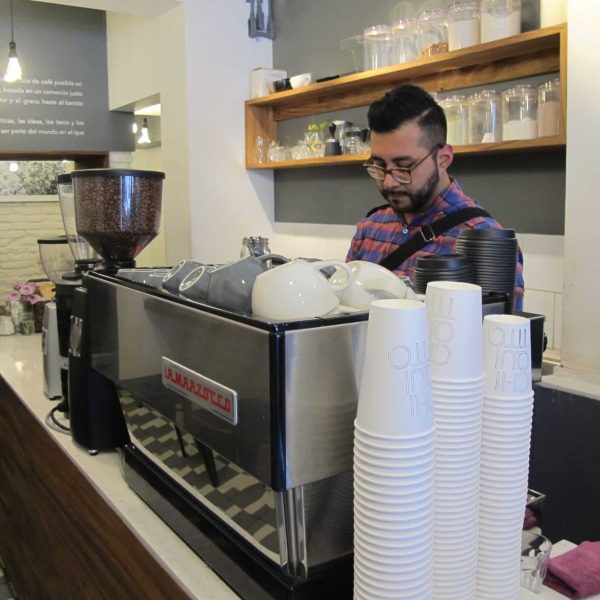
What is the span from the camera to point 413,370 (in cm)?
69

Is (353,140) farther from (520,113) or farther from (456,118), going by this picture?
(520,113)

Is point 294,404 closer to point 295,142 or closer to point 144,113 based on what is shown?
point 295,142

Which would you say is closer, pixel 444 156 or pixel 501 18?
pixel 444 156

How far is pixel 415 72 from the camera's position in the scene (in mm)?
2936

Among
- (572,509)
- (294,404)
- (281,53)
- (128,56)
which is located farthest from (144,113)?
(294,404)

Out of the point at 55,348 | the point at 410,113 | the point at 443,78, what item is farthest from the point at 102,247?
the point at 443,78

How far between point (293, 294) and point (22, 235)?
5.33m

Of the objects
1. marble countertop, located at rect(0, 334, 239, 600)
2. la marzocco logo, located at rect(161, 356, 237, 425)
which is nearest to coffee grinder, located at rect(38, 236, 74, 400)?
marble countertop, located at rect(0, 334, 239, 600)

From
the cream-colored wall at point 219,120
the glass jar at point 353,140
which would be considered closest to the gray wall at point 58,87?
the cream-colored wall at point 219,120

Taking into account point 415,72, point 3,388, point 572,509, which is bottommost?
point 572,509

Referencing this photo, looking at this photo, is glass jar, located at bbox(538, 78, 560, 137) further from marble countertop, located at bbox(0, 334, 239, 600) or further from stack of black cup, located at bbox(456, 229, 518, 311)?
marble countertop, located at bbox(0, 334, 239, 600)

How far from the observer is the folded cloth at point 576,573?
934 millimetres

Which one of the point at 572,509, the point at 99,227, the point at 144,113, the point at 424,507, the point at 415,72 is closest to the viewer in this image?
the point at 424,507

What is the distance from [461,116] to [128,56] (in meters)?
2.73
